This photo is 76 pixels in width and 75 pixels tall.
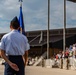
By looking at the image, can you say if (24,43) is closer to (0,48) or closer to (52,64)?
(0,48)

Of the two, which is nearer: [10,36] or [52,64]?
[10,36]

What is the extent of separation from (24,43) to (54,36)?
43.0m

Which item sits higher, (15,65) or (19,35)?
(19,35)

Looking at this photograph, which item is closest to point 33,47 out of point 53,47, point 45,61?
point 53,47

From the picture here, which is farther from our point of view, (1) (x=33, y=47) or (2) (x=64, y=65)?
(1) (x=33, y=47)

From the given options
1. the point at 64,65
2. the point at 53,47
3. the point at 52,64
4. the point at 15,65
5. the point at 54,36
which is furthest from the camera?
the point at 54,36

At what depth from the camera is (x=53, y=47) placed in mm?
44531

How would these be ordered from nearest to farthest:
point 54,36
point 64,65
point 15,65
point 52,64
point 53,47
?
point 15,65 → point 64,65 → point 52,64 → point 53,47 → point 54,36

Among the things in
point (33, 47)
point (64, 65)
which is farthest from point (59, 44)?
point (64, 65)

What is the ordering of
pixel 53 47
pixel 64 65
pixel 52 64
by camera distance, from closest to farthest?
pixel 64 65 < pixel 52 64 < pixel 53 47

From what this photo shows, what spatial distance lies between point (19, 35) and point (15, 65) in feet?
1.93

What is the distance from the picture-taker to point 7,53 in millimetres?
6078

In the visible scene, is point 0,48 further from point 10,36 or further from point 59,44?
point 59,44

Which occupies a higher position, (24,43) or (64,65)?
(24,43)
